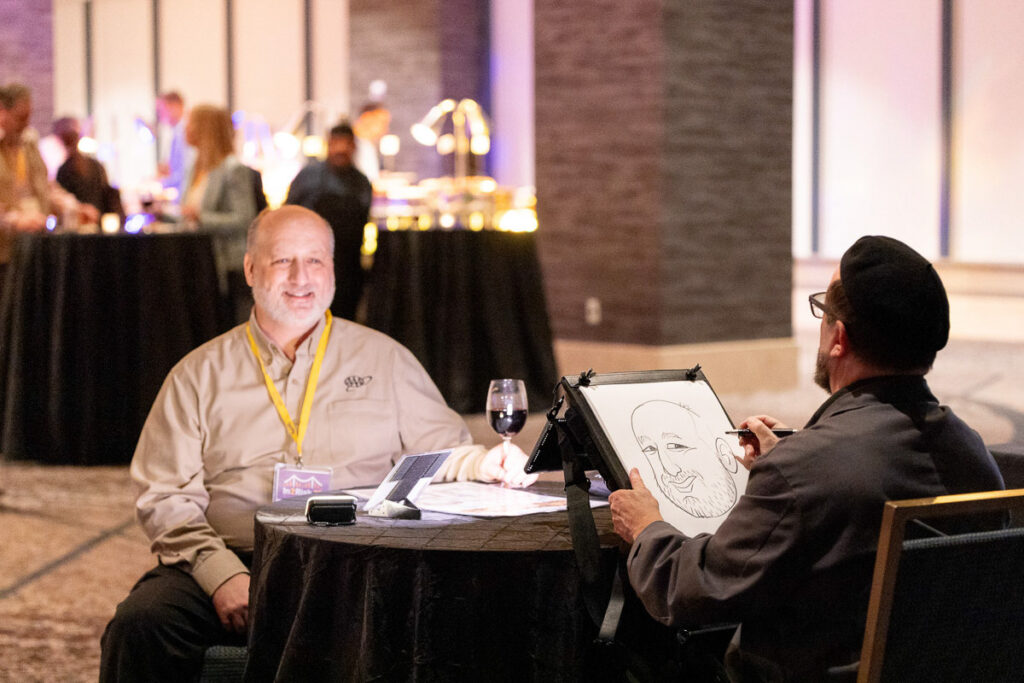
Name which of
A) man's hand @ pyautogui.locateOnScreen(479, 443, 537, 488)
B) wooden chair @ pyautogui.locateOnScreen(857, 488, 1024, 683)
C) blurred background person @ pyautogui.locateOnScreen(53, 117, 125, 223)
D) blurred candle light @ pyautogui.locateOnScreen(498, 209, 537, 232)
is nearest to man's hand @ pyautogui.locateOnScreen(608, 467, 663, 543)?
wooden chair @ pyautogui.locateOnScreen(857, 488, 1024, 683)

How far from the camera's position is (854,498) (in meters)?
1.77

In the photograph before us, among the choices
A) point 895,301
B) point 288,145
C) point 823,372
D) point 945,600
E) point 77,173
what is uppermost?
point 288,145

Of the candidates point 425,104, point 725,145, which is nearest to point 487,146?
point 425,104

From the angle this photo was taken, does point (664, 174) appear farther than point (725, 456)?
Yes

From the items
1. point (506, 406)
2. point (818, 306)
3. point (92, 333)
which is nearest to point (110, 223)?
point (92, 333)

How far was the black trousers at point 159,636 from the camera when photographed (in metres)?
2.55

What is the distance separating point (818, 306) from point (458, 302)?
513cm

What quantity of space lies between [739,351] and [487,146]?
177 inches

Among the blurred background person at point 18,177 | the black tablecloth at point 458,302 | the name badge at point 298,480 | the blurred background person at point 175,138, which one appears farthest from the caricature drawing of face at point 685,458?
the blurred background person at point 175,138

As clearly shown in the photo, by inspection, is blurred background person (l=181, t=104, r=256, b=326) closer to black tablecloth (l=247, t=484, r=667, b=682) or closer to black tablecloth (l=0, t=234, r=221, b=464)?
black tablecloth (l=0, t=234, r=221, b=464)

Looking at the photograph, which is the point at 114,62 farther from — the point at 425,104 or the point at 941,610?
the point at 941,610

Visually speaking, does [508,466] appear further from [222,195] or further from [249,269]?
[222,195]

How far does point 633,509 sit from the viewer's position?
2102 millimetres

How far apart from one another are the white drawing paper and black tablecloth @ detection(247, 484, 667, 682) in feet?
0.45
